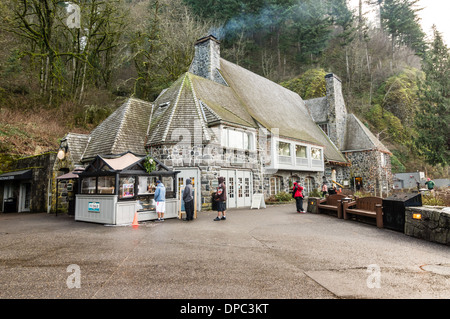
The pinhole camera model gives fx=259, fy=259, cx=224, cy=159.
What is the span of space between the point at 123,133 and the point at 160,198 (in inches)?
263

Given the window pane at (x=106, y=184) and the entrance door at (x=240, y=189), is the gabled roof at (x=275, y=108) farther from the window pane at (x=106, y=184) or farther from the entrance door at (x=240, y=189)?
the window pane at (x=106, y=184)

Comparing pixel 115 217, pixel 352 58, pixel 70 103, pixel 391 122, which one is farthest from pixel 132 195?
pixel 352 58

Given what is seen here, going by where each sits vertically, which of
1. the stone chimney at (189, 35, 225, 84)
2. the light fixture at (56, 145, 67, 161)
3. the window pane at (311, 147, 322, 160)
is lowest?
the light fixture at (56, 145, 67, 161)

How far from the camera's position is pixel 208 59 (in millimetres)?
20812

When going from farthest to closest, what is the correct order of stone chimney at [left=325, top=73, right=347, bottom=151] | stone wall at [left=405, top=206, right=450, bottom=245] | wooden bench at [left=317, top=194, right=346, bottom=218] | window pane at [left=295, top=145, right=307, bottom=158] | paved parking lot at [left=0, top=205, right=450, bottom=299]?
stone chimney at [left=325, top=73, right=347, bottom=151] → window pane at [left=295, top=145, right=307, bottom=158] → wooden bench at [left=317, top=194, right=346, bottom=218] → stone wall at [left=405, top=206, right=450, bottom=245] → paved parking lot at [left=0, top=205, right=450, bottom=299]

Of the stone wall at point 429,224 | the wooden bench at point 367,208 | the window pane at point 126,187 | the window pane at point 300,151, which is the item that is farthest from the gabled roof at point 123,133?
the stone wall at point 429,224

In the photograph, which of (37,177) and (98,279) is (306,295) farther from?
(37,177)

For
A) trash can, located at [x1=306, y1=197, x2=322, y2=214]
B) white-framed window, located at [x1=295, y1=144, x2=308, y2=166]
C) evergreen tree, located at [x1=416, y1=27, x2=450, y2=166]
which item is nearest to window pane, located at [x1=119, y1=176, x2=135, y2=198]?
trash can, located at [x1=306, y1=197, x2=322, y2=214]

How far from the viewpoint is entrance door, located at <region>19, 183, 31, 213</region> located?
59.8ft

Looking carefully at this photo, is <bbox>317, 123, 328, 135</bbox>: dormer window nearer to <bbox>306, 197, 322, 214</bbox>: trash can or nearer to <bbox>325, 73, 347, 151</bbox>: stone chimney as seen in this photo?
<bbox>325, 73, 347, 151</bbox>: stone chimney

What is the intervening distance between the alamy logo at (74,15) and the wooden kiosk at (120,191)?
18416mm

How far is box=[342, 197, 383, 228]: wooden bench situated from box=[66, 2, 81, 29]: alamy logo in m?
25.7

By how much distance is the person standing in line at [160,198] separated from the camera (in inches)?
421

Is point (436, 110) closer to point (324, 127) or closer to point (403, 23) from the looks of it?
point (324, 127)
